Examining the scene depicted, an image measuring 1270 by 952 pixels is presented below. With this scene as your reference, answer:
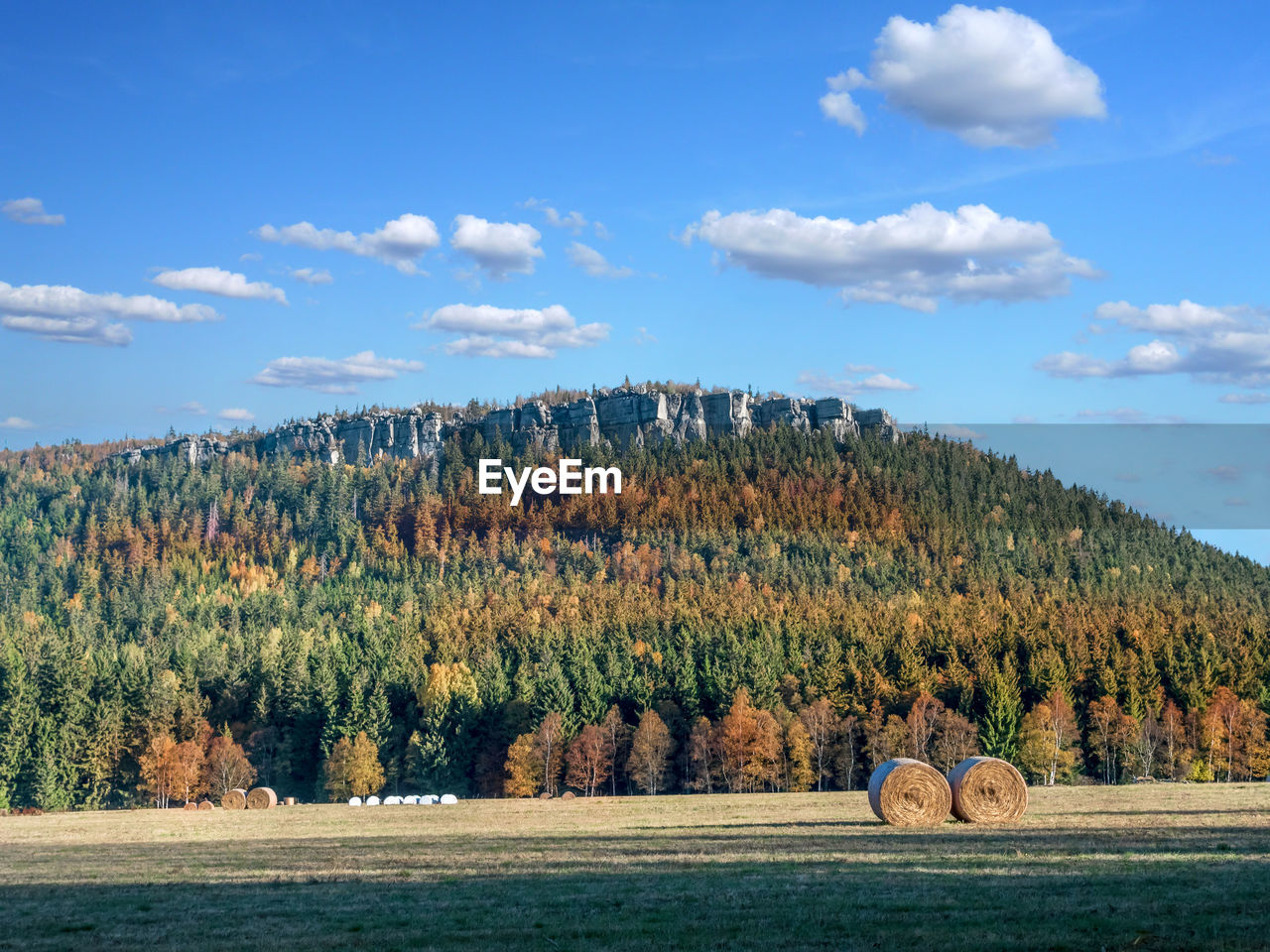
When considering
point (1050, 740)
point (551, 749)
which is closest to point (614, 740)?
point (551, 749)

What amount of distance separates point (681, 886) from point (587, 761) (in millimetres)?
62895

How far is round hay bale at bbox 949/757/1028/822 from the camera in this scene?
34.1 meters

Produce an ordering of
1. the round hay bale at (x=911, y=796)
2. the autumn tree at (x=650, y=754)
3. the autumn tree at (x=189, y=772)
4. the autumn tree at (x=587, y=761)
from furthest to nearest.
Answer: the autumn tree at (x=587, y=761) → the autumn tree at (x=650, y=754) → the autumn tree at (x=189, y=772) → the round hay bale at (x=911, y=796)

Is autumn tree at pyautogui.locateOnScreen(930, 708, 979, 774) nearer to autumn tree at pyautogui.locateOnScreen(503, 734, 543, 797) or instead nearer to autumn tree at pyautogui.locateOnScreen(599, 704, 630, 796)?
autumn tree at pyautogui.locateOnScreen(599, 704, 630, 796)

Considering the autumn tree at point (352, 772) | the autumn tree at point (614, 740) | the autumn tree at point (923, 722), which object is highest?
the autumn tree at point (923, 722)

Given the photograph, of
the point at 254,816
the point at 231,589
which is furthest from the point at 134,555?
the point at 254,816

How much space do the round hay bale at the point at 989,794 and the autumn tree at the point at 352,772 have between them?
196 ft

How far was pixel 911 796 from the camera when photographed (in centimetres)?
3466

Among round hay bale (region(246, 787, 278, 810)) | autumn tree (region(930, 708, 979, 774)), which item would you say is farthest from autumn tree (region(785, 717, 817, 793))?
round hay bale (region(246, 787, 278, 810))

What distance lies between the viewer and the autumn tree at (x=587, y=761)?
83250 mm

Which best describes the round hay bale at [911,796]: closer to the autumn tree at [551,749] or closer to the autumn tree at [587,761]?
the autumn tree at [587,761]

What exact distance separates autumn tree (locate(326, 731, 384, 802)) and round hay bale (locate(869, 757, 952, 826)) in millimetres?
58316

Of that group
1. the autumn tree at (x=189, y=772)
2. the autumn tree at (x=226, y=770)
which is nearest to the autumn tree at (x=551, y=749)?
the autumn tree at (x=226, y=770)

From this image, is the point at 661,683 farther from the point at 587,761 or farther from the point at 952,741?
the point at 952,741
